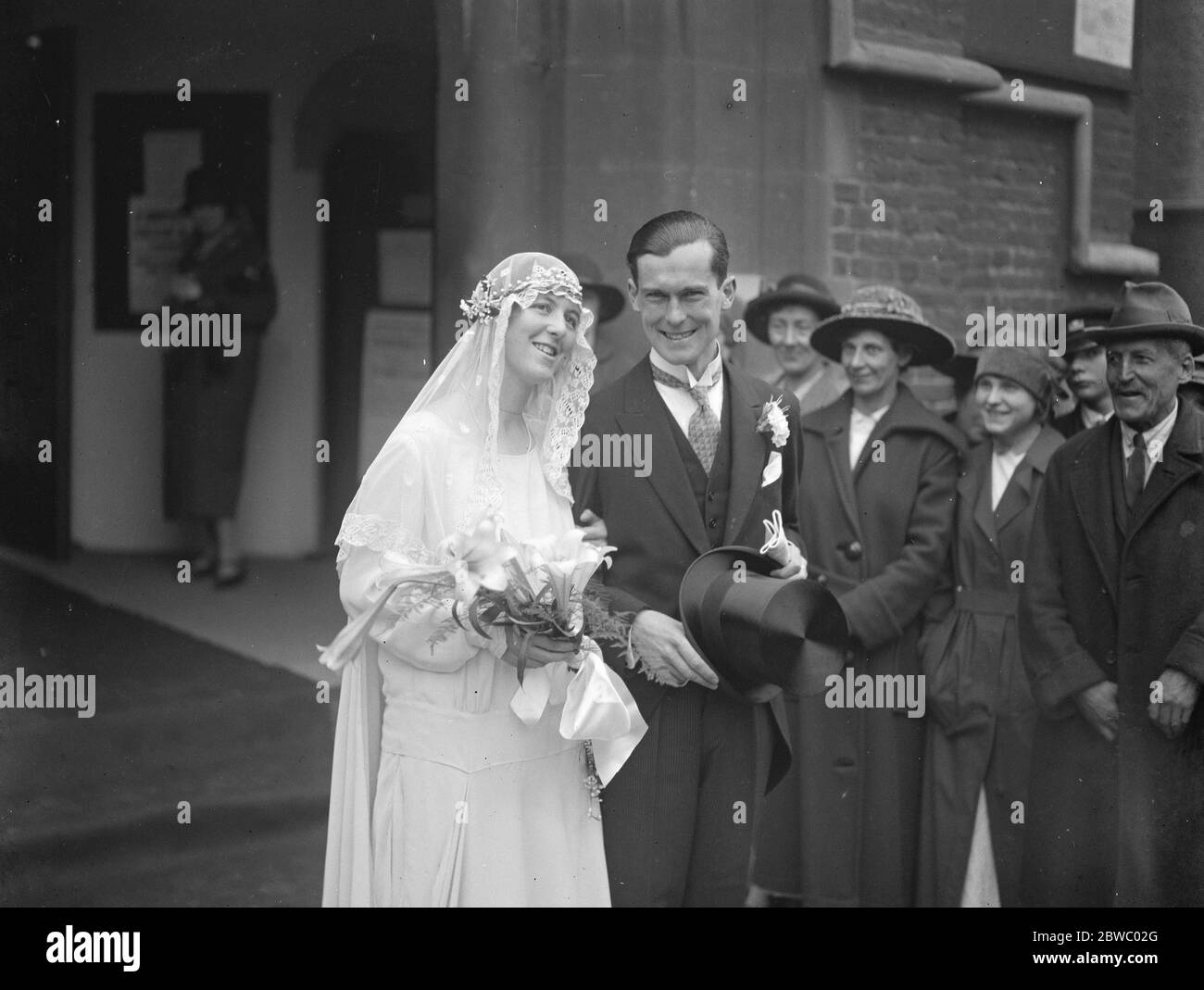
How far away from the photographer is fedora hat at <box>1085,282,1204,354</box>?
14.8 feet

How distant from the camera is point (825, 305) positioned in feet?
17.0

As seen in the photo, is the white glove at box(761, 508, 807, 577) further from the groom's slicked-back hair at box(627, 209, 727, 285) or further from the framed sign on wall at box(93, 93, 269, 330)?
the framed sign on wall at box(93, 93, 269, 330)

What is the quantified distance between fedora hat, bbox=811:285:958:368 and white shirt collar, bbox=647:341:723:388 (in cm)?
101

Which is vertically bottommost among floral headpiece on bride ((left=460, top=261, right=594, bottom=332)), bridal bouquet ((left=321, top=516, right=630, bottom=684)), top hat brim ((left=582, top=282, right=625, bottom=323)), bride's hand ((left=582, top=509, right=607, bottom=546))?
bridal bouquet ((left=321, top=516, right=630, bottom=684))

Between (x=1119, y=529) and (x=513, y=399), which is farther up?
(x=513, y=399)

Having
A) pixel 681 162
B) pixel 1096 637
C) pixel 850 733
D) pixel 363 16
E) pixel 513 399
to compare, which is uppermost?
pixel 363 16

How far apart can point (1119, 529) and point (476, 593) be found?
2.12 meters

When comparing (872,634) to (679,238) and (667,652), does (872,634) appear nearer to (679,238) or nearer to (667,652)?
(667,652)

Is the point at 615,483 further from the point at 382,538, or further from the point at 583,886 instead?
the point at 583,886

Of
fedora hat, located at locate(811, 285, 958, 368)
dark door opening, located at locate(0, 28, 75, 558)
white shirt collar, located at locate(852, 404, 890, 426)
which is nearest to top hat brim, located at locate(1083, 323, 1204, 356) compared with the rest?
fedora hat, located at locate(811, 285, 958, 368)

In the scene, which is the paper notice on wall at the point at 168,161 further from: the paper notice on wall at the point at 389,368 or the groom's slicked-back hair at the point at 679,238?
the groom's slicked-back hair at the point at 679,238

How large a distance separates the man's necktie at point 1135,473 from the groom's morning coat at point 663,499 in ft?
4.03

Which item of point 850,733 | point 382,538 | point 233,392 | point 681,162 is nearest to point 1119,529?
point 850,733

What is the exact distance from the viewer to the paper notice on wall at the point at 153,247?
5055mm
